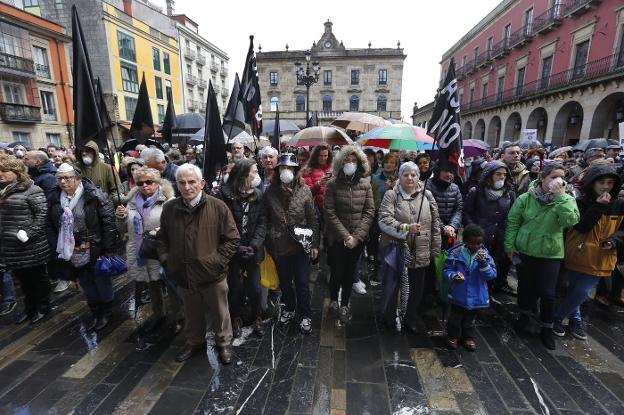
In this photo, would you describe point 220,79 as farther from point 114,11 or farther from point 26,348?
point 26,348

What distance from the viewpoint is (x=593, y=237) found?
319cm

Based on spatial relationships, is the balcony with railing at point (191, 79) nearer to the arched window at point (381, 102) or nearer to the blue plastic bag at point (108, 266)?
the arched window at point (381, 102)

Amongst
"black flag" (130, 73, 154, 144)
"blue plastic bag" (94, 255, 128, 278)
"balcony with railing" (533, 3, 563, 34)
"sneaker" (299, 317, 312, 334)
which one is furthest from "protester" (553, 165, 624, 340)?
"balcony with railing" (533, 3, 563, 34)

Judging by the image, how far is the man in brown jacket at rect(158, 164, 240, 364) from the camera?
2654 mm

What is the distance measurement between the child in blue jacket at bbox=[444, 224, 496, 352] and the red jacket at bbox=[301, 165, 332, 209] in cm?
177

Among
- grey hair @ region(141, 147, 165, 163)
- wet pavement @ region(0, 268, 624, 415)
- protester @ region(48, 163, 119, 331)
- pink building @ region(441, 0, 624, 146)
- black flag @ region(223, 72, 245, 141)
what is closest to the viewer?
wet pavement @ region(0, 268, 624, 415)

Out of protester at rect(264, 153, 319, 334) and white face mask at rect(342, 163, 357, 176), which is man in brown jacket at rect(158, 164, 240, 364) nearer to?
protester at rect(264, 153, 319, 334)

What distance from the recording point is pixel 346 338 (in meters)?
3.33

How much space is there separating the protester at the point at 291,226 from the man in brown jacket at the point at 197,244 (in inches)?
20.7

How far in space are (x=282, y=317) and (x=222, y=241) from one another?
1.35m

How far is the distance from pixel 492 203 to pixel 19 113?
2555cm

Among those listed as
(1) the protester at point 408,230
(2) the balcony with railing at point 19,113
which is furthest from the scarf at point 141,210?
(2) the balcony with railing at point 19,113

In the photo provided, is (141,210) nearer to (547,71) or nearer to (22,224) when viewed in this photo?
(22,224)

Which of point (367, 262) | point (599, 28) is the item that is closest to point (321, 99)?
point (599, 28)
